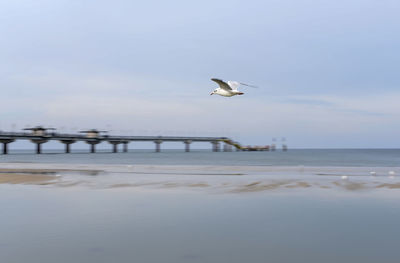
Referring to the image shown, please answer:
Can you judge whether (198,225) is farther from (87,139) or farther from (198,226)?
(87,139)

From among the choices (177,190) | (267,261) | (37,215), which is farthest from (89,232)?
(177,190)

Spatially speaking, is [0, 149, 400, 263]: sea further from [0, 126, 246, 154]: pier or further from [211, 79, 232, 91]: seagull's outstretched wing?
[0, 126, 246, 154]: pier

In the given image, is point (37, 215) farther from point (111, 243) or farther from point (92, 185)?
point (92, 185)

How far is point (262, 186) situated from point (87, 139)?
116 m

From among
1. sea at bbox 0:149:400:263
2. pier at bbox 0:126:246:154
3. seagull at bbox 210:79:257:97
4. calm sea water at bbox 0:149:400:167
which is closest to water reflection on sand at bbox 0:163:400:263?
sea at bbox 0:149:400:263

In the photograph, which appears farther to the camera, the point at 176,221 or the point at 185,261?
the point at 176,221

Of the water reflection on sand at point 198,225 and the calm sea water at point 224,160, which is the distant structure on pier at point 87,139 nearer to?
the calm sea water at point 224,160

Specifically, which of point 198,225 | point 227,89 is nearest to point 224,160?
point 227,89

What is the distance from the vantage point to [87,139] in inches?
5103

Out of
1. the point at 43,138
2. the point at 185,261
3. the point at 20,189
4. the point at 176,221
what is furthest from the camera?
the point at 43,138

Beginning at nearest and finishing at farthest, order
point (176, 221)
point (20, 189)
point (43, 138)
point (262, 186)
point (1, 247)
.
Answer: point (1, 247) < point (176, 221) < point (20, 189) < point (262, 186) < point (43, 138)

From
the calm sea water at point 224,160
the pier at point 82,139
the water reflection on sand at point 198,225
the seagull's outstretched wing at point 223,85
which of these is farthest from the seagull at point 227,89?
the pier at point 82,139

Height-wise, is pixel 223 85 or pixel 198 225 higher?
pixel 223 85

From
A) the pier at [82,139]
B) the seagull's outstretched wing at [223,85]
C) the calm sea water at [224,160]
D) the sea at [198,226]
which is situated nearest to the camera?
the sea at [198,226]
